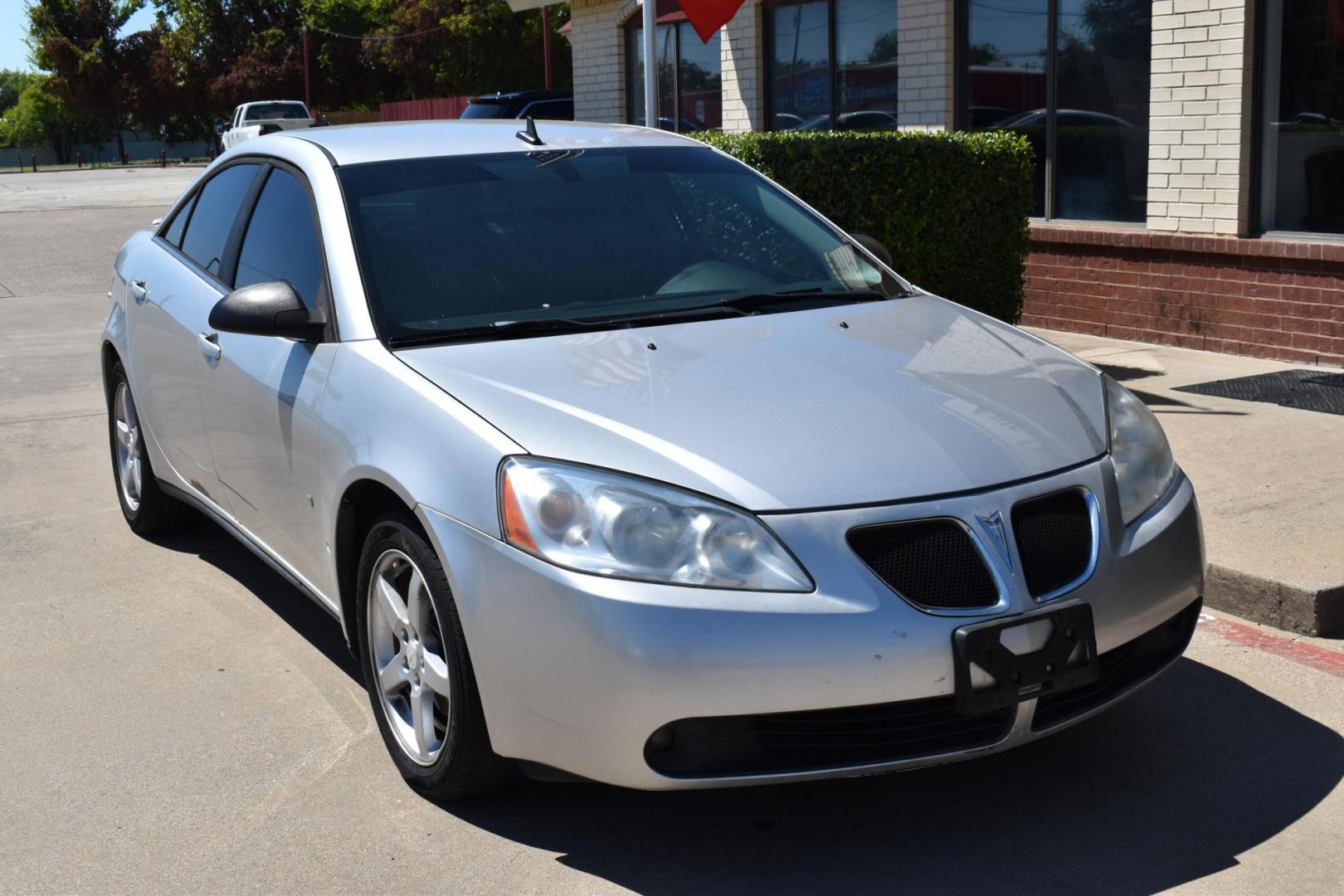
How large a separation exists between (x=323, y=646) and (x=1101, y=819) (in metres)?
2.60

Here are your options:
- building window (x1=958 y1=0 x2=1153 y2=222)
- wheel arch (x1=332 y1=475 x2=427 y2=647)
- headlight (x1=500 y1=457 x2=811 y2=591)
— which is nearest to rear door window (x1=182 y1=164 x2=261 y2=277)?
wheel arch (x1=332 y1=475 x2=427 y2=647)

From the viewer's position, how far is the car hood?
325cm

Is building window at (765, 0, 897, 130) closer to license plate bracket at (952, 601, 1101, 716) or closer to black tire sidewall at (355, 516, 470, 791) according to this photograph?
black tire sidewall at (355, 516, 470, 791)

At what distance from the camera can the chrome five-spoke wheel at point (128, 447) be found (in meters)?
6.19

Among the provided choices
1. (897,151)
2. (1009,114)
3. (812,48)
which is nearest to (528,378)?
(897,151)

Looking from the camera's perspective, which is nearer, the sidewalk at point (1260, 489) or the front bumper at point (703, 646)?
the front bumper at point (703, 646)

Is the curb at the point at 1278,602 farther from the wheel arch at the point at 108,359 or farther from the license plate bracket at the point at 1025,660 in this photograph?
the wheel arch at the point at 108,359

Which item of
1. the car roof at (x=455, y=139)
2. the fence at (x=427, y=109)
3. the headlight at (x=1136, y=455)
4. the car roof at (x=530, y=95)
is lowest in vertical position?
the headlight at (x=1136, y=455)

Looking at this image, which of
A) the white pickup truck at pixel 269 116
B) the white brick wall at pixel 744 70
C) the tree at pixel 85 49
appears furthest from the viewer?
the tree at pixel 85 49

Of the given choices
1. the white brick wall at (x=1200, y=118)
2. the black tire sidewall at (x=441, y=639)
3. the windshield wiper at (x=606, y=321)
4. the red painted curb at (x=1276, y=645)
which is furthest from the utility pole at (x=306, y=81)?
the black tire sidewall at (x=441, y=639)

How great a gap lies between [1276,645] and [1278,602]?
179mm

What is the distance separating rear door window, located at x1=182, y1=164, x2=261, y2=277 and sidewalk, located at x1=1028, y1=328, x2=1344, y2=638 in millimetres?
3533

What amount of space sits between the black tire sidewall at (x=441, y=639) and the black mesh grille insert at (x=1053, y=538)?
127 centimetres

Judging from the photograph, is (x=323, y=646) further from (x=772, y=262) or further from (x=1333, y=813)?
(x=1333, y=813)
